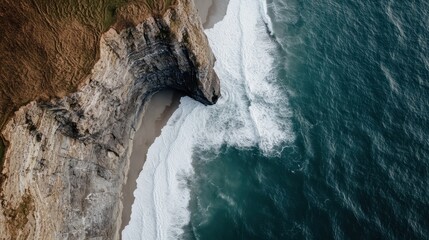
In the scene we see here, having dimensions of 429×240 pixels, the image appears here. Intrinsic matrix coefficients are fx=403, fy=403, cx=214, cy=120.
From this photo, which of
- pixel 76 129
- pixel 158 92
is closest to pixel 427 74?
pixel 158 92

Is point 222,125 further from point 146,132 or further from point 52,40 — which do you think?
point 52,40

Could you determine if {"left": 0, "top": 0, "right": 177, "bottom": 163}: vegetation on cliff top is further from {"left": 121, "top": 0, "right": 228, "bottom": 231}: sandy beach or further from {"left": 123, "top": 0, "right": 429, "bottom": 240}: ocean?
{"left": 123, "top": 0, "right": 429, "bottom": 240}: ocean

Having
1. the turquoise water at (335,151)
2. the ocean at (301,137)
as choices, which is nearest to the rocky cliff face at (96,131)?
the ocean at (301,137)

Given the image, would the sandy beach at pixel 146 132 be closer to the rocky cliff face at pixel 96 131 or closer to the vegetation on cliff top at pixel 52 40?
the rocky cliff face at pixel 96 131

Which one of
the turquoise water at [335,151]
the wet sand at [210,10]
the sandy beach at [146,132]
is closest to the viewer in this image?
the turquoise water at [335,151]

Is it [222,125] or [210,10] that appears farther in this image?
[210,10]

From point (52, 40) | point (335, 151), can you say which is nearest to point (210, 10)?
point (52, 40)
